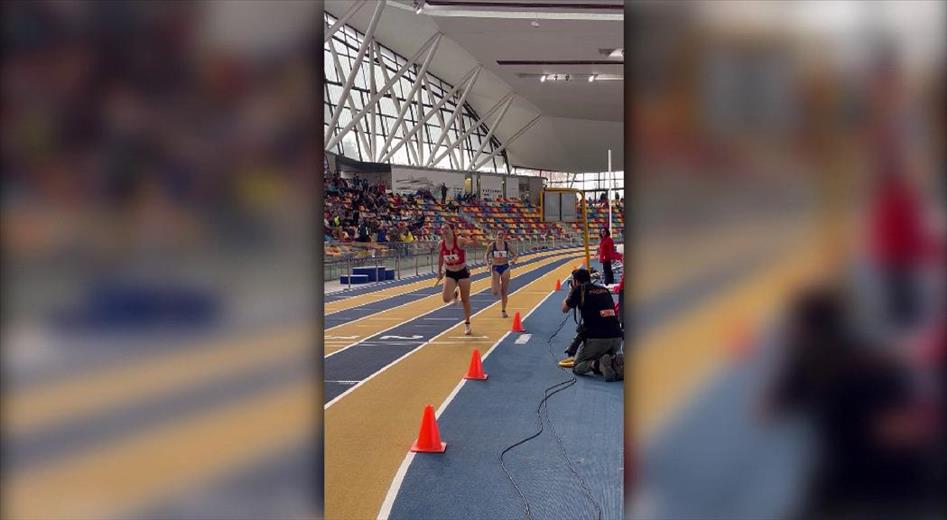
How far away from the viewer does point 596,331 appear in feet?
26.5

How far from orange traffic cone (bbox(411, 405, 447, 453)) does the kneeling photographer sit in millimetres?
2927

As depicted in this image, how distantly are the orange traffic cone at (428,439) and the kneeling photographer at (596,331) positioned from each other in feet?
9.60

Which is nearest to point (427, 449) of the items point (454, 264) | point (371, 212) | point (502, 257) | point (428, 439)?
point (428, 439)

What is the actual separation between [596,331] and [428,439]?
324 centimetres

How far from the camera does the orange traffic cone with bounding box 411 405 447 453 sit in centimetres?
541
